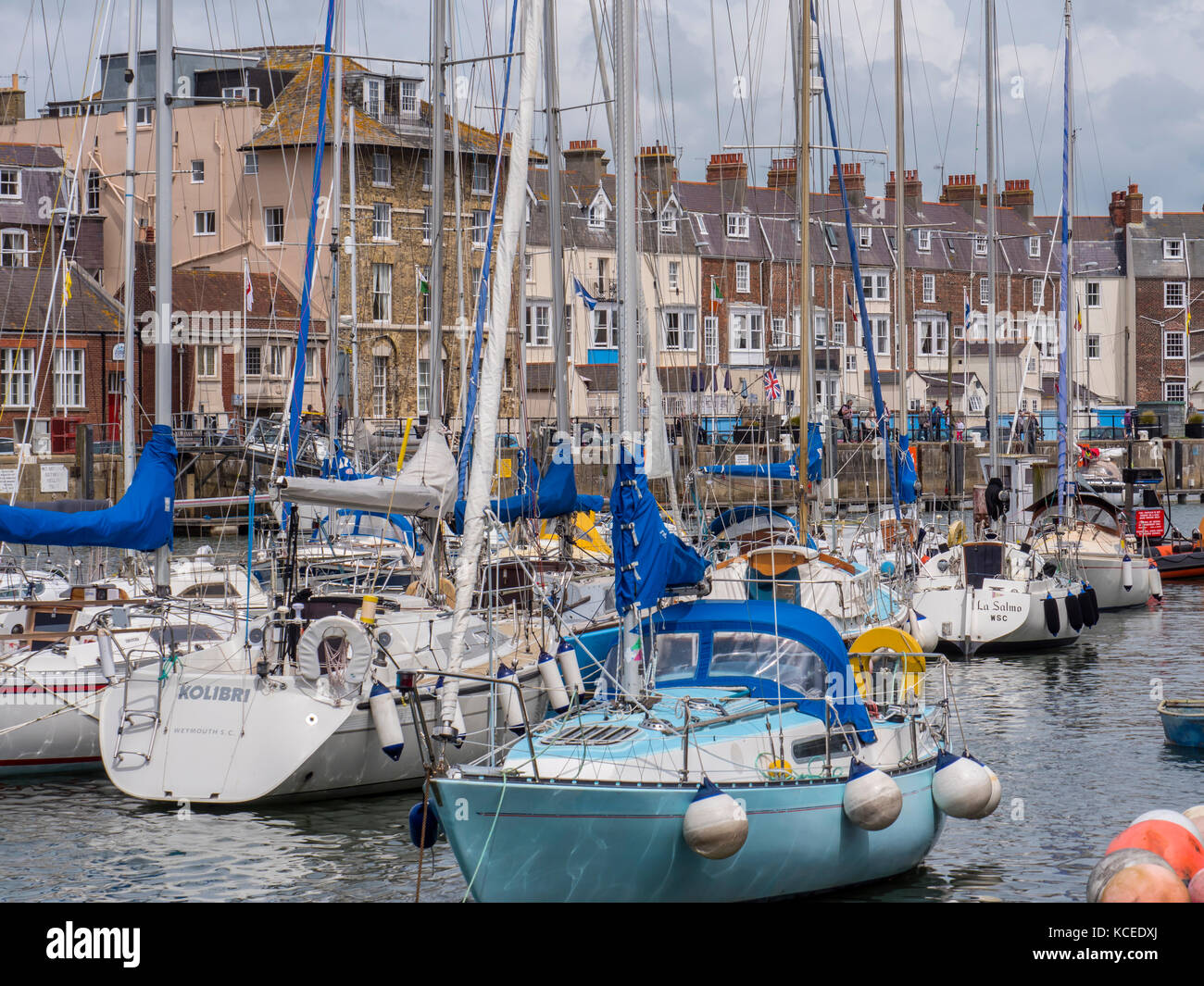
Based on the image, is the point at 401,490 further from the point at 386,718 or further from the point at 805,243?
the point at 805,243

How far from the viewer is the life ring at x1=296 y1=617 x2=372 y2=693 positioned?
52.7ft

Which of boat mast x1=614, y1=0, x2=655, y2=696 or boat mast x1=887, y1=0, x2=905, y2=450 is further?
boat mast x1=887, y1=0, x2=905, y2=450

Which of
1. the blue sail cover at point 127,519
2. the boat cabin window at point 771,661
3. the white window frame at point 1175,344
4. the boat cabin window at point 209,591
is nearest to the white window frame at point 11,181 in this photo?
the boat cabin window at point 209,591

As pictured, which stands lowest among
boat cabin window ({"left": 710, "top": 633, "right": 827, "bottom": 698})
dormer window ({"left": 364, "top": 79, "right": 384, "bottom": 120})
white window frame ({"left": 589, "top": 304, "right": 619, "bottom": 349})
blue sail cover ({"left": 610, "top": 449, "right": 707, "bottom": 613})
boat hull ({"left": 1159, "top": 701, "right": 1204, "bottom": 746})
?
boat hull ({"left": 1159, "top": 701, "right": 1204, "bottom": 746})

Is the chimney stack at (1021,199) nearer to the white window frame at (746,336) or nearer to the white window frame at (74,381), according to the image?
the white window frame at (746,336)

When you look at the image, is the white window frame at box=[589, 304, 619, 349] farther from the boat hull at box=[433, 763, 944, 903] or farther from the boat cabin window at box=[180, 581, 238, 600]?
the boat hull at box=[433, 763, 944, 903]

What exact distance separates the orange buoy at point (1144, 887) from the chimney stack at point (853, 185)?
66.2 meters

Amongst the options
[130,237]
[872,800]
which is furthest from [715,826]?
[130,237]

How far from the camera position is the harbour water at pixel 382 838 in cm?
1370

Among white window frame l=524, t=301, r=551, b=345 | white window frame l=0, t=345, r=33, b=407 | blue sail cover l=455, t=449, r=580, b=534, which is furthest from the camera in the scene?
white window frame l=524, t=301, r=551, b=345

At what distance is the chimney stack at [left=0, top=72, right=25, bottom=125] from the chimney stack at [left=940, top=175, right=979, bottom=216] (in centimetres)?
4939

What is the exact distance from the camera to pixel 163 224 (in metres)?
17.9

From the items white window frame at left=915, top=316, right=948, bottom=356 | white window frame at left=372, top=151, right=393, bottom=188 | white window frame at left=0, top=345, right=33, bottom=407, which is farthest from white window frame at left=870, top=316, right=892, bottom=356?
white window frame at left=0, top=345, right=33, bottom=407
